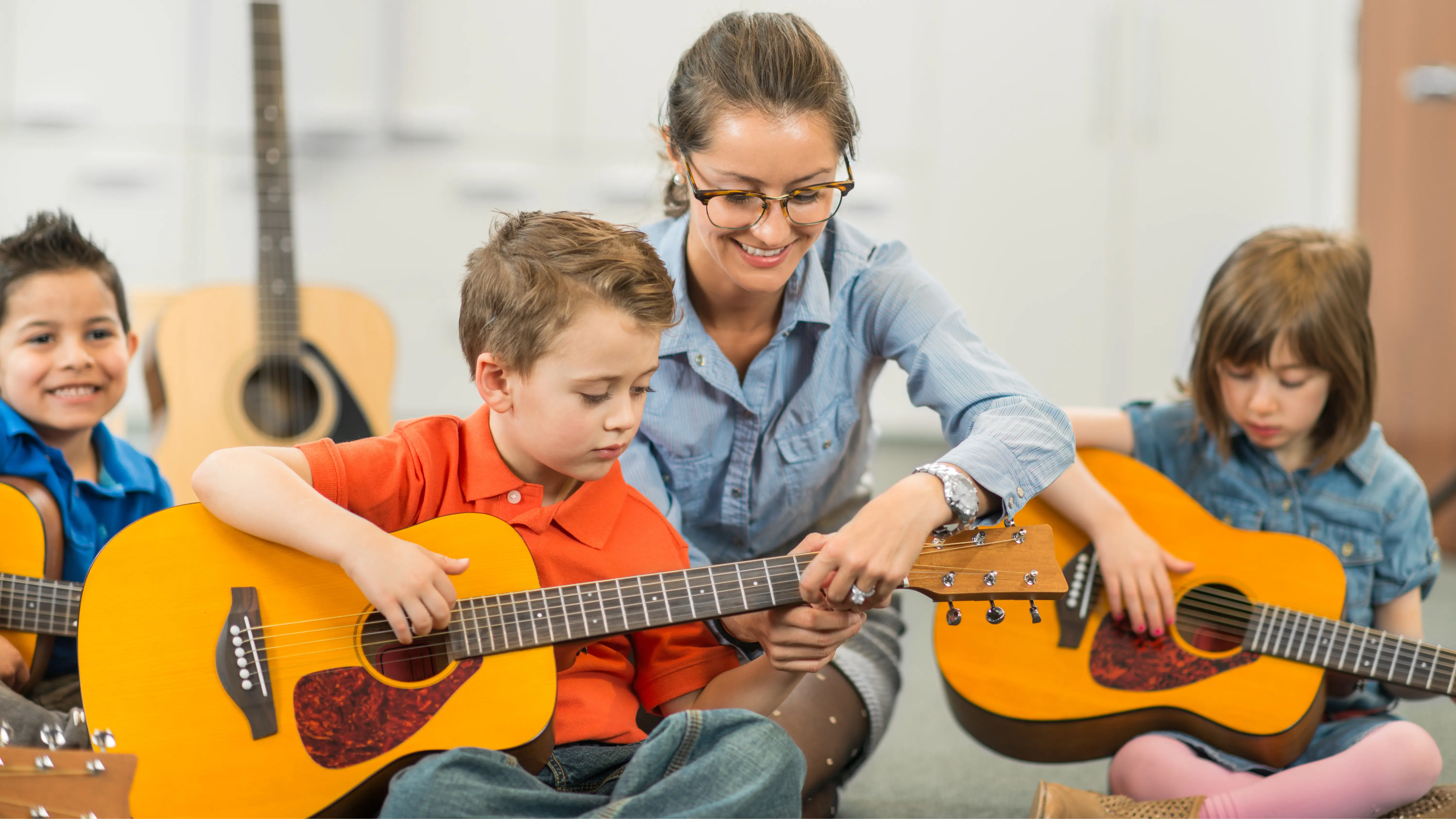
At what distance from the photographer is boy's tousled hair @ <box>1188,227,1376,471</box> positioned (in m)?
1.44

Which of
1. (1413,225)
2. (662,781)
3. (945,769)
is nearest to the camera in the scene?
(662,781)

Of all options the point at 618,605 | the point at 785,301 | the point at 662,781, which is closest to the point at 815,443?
the point at 785,301

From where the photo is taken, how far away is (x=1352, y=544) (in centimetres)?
145

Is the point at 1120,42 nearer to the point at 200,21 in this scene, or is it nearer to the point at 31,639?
the point at 200,21

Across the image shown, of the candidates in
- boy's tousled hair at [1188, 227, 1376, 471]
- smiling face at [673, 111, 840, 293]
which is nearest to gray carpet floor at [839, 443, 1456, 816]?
boy's tousled hair at [1188, 227, 1376, 471]

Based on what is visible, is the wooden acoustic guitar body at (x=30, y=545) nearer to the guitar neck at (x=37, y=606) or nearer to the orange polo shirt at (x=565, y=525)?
the guitar neck at (x=37, y=606)

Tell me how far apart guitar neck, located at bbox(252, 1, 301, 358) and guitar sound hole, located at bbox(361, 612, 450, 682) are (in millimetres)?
1292

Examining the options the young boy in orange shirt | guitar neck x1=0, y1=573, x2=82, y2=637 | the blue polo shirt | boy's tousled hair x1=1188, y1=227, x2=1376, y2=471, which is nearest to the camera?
the young boy in orange shirt

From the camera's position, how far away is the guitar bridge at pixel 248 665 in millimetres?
986

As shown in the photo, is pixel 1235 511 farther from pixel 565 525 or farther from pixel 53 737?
A: pixel 53 737

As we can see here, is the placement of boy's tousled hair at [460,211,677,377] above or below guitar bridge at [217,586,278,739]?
above

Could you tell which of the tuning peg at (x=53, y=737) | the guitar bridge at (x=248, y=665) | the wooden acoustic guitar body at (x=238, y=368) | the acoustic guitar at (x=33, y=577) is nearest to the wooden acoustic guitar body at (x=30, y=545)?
the acoustic guitar at (x=33, y=577)

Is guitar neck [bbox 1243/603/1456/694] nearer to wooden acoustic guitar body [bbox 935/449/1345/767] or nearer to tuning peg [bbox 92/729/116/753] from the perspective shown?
wooden acoustic guitar body [bbox 935/449/1345/767]

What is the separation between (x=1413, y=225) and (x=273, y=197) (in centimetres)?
282
